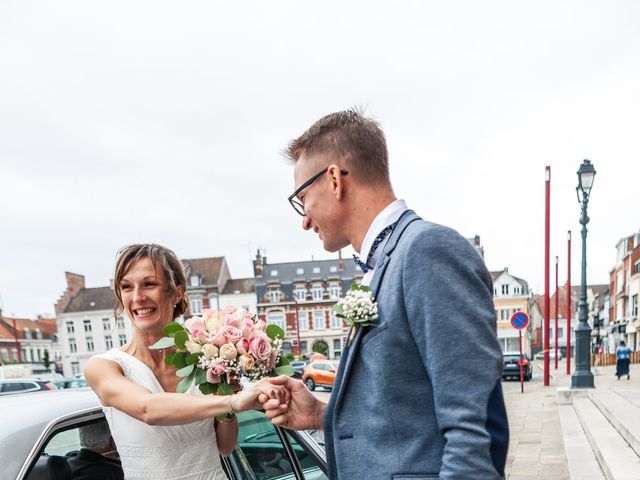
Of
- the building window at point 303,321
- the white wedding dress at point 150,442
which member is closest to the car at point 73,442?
the white wedding dress at point 150,442

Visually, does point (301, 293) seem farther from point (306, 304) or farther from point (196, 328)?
point (196, 328)

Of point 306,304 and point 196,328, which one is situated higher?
point 196,328

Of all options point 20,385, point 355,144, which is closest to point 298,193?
point 355,144

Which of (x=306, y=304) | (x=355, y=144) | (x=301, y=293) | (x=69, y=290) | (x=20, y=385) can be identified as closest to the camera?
(x=355, y=144)

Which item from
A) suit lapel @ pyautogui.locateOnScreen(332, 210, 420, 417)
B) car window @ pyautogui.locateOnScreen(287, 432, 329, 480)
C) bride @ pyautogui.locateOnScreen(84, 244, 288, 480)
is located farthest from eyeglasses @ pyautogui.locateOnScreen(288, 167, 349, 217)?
car window @ pyautogui.locateOnScreen(287, 432, 329, 480)

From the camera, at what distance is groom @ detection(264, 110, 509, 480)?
1.13 meters

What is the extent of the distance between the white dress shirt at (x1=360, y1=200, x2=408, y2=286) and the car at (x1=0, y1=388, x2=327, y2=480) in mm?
1323

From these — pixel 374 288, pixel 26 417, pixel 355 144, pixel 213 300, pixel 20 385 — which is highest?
pixel 355 144

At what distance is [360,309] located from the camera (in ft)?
4.24

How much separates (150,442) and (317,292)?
47246mm

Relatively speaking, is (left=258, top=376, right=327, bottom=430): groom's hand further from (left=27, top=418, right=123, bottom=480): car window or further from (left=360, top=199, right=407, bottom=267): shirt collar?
(left=27, top=418, right=123, bottom=480): car window

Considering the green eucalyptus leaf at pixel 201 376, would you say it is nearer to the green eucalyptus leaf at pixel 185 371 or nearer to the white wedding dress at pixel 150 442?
the green eucalyptus leaf at pixel 185 371

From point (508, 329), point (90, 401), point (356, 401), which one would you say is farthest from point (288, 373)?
point (508, 329)

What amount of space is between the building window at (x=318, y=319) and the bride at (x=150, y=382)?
154 feet
